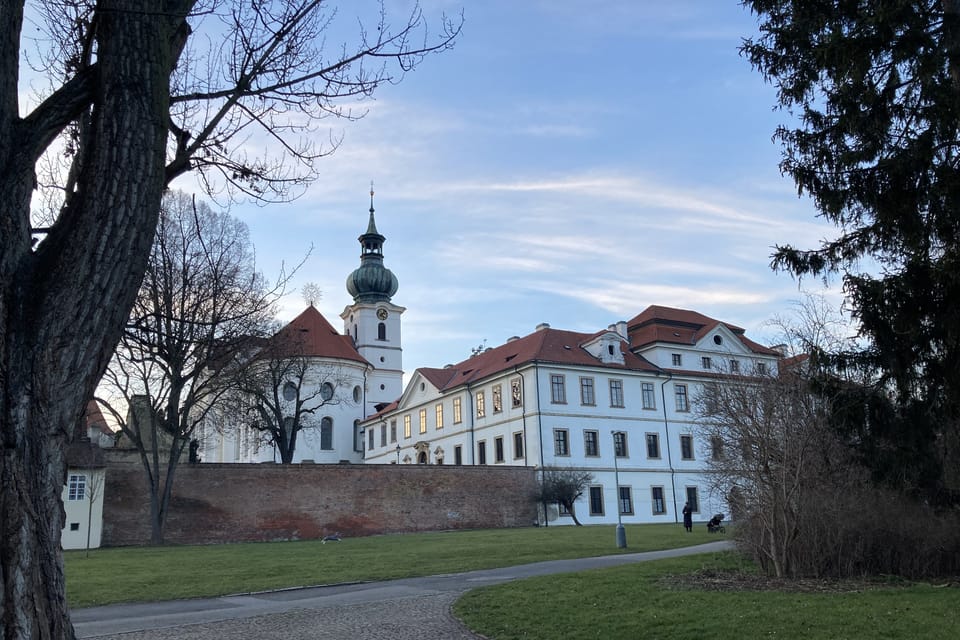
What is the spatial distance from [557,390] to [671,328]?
11.7 m

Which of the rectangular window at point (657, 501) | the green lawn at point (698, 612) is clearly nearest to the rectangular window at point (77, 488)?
the green lawn at point (698, 612)

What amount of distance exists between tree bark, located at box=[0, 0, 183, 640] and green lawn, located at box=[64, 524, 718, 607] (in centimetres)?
1009

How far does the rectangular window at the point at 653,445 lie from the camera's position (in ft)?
162

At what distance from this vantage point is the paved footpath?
381 inches

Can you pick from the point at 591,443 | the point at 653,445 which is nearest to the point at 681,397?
the point at 653,445

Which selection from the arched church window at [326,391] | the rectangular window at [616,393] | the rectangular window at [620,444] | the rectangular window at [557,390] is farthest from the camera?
the arched church window at [326,391]

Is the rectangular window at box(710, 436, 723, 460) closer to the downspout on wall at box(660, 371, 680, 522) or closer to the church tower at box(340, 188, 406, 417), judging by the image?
the downspout on wall at box(660, 371, 680, 522)

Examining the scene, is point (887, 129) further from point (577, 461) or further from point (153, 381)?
point (577, 461)

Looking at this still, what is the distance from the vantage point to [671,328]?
2136 inches

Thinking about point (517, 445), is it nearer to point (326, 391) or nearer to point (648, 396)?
point (648, 396)

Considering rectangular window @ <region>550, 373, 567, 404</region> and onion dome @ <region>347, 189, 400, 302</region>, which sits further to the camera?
onion dome @ <region>347, 189, 400, 302</region>

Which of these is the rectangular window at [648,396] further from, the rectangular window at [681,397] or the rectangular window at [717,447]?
the rectangular window at [717,447]

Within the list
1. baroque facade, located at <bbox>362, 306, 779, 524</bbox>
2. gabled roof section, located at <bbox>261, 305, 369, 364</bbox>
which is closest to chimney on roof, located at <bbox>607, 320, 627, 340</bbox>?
baroque facade, located at <bbox>362, 306, 779, 524</bbox>

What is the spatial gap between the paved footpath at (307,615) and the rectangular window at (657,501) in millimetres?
34792
